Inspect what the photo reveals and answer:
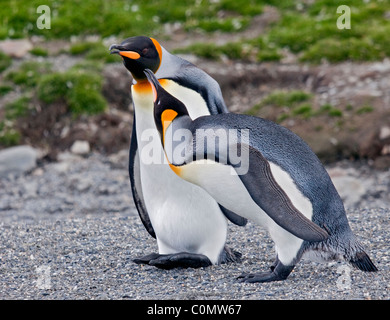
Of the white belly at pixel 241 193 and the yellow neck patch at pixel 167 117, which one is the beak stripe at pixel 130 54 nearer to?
the yellow neck patch at pixel 167 117

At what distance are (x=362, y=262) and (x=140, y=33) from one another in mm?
6949

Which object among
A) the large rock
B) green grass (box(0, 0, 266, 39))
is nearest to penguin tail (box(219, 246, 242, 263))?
the large rock

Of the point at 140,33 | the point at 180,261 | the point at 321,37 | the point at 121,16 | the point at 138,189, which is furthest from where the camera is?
the point at 121,16

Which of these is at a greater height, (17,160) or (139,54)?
(139,54)

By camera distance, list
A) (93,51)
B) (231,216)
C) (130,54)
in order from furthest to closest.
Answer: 1. (93,51)
2. (231,216)
3. (130,54)

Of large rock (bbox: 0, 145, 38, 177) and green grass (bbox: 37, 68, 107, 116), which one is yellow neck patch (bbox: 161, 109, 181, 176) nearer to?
large rock (bbox: 0, 145, 38, 177)

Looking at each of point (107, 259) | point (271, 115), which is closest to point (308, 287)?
point (107, 259)

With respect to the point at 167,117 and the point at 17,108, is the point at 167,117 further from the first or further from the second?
the point at 17,108

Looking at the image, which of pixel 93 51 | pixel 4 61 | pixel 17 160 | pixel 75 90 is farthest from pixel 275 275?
pixel 4 61

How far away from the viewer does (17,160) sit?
7656 millimetres

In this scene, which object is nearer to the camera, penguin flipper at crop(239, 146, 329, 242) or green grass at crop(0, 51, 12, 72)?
penguin flipper at crop(239, 146, 329, 242)

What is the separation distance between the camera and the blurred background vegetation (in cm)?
805

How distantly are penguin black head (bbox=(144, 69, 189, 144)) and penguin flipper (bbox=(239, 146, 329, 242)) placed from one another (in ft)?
1.63

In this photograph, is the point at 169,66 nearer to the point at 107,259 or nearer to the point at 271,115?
the point at 107,259
